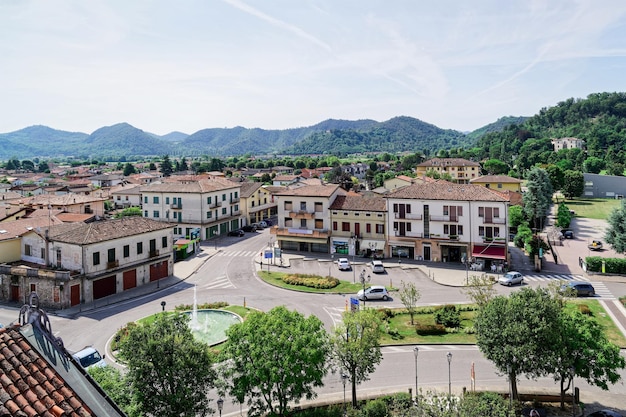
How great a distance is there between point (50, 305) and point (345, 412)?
31.9 meters

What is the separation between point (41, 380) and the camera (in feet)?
23.9

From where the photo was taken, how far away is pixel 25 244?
148 ft

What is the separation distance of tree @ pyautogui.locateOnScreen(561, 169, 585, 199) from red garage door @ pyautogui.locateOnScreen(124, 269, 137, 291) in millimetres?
109266

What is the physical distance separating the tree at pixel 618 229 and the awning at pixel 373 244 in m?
29.5

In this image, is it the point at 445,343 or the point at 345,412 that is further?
the point at 445,343

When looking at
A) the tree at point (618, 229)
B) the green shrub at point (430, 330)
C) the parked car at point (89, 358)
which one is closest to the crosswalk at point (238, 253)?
the green shrub at point (430, 330)

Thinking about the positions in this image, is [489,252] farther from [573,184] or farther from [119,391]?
[573,184]

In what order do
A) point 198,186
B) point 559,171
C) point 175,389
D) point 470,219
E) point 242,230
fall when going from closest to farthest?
1. point 175,389
2. point 470,219
3. point 198,186
4. point 242,230
5. point 559,171

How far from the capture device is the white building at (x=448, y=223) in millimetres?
51969

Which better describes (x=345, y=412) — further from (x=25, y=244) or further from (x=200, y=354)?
(x=25, y=244)

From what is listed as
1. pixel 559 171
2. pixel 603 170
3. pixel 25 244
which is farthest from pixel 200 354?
pixel 603 170

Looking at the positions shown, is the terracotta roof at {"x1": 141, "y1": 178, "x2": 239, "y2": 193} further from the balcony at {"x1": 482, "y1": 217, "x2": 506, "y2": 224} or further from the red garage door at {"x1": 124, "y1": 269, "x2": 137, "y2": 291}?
the balcony at {"x1": 482, "y1": 217, "x2": 506, "y2": 224}

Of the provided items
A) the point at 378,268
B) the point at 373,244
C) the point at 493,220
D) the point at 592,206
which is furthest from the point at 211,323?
the point at 592,206

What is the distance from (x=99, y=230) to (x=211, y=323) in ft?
57.5
